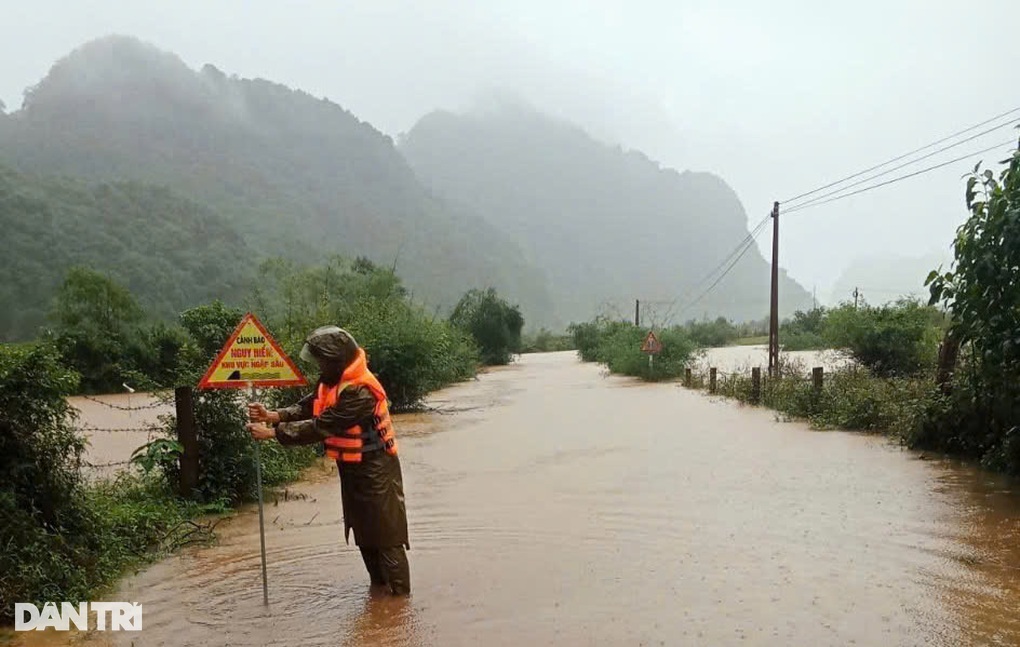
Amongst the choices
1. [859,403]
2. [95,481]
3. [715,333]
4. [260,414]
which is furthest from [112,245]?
[260,414]

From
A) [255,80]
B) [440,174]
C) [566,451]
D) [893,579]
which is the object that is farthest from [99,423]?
[440,174]

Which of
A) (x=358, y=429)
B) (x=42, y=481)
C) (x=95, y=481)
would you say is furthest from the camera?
(x=95, y=481)

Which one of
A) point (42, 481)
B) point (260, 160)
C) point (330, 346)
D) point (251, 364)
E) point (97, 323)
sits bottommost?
point (42, 481)

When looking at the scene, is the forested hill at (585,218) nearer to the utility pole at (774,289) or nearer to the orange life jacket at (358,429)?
the utility pole at (774,289)

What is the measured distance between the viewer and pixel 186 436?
843cm

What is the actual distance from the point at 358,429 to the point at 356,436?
0.18 ft

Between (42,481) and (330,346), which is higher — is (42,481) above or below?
below

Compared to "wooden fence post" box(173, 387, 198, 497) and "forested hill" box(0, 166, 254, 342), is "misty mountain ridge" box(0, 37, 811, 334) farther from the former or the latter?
"wooden fence post" box(173, 387, 198, 497)

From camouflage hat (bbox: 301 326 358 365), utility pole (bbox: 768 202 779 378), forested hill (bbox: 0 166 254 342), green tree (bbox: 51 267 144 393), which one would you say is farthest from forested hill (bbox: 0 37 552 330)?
camouflage hat (bbox: 301 326 358 365)

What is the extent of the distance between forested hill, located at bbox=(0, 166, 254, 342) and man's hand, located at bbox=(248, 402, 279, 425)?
140 feet

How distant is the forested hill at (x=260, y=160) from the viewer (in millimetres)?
86562

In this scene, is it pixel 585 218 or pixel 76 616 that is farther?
pixel 585 218

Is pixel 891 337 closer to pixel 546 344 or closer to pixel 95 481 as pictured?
pixel 95 481

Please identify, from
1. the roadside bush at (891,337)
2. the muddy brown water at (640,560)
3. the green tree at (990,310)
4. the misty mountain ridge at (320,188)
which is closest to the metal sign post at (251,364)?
the muddy brown water at (640,560)
